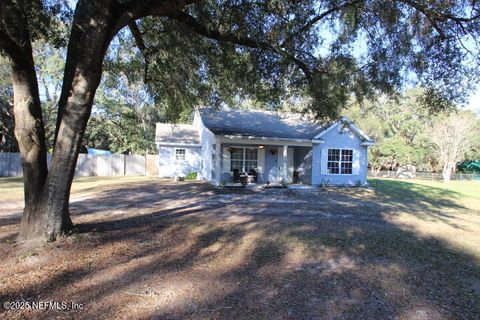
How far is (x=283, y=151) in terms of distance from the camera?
64.0 feet

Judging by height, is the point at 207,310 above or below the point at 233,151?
below

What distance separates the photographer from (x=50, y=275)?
14.8ft

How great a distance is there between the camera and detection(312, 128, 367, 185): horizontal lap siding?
62.1 feet

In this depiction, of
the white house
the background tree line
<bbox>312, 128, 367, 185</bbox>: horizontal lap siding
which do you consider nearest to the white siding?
the white house

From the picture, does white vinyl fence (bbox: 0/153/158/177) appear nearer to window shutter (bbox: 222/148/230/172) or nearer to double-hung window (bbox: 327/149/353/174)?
window shutter (bbox: 222/148/230/172)

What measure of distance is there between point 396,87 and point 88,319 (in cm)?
917

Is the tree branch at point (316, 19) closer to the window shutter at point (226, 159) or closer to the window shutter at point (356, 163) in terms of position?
the window shutter at point (226, 159)

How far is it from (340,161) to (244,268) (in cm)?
1573

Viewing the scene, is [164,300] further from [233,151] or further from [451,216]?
[233,151]

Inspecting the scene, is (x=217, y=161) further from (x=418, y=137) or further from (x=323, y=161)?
(x=418, y=137)

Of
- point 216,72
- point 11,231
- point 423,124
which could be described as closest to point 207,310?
point 11,231

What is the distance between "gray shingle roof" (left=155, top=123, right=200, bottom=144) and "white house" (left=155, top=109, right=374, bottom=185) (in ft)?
8.16

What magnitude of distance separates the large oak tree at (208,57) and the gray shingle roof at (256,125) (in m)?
5.18

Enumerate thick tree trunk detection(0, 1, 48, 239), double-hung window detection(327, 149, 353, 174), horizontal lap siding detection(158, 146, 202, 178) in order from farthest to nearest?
horizontal lap siding detection(158, 146, 202, 178)
double-hung window detection(327, 149, 353, 174)
thick tree trunk detection(0, 1, 48, 239)
